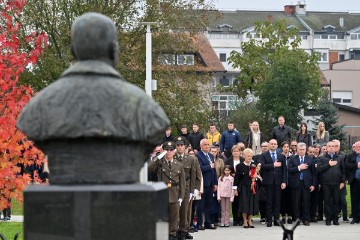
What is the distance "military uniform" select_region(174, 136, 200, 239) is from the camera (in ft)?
70.0

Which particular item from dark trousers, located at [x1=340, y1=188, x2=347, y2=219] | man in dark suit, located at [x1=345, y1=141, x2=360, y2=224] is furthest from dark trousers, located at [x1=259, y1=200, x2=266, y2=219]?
man in dark suit, located at [x1=345, y1=141, x2=360, y2=224]

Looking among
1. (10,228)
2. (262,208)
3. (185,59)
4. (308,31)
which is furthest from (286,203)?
(308,31)

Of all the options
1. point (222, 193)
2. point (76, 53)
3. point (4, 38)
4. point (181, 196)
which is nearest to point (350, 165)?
point (222, 193)

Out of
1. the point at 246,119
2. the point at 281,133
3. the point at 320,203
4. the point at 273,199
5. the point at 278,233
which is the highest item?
the point at 246,119

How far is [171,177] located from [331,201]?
6.03 m

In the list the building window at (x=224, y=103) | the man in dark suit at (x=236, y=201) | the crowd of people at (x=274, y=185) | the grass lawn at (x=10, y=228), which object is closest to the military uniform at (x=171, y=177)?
the crowd of people at (x=274, y=185)

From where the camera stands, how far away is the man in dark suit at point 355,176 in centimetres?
2483

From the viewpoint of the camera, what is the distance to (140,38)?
43.9 metres

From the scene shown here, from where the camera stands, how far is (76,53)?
855 cm

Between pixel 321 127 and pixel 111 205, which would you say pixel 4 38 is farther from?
pixel 321 127

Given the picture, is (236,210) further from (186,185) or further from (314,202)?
(186,185)

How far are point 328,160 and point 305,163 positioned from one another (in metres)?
0.55

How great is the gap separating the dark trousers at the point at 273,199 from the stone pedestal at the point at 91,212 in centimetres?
1651

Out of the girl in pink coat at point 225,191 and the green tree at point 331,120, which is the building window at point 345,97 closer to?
the green tree at point 331,120
